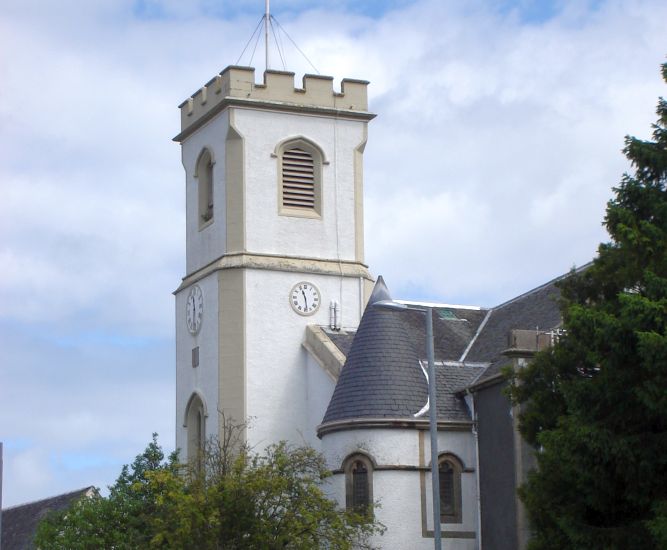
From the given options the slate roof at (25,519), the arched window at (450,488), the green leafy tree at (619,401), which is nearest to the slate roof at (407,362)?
the arched window at (450,488)

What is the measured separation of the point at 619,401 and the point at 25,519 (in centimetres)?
4619

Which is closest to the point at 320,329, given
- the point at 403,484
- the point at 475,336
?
the point at 475,336

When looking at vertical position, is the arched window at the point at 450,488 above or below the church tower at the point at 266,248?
below

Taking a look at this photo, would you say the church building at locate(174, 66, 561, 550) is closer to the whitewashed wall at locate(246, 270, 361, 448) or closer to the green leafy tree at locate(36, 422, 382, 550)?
the whitewashed wall at locate(246, 270, 361, 448)

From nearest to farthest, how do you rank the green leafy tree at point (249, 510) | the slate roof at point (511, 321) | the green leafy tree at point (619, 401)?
the green leafy tree at point (619, 401), the green leafy tree at point (249, 510), the slate roof at point (511, 321)

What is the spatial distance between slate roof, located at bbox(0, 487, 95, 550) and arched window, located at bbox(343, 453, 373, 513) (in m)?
25.8

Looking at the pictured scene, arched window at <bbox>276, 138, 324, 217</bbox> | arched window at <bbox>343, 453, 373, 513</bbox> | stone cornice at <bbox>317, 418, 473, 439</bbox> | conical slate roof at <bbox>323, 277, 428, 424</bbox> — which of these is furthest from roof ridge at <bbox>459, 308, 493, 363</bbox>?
arched window at <bbox>276, 138, 324, 217</bbox>

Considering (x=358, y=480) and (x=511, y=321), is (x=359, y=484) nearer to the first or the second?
(x=358, y=480)

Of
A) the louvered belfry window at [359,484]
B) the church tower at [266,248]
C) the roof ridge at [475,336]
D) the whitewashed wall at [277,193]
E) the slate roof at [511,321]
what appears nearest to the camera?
the louvered belfry window at [359,484]

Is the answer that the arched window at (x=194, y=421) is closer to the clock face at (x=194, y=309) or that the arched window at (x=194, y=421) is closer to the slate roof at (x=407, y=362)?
the clock face at (x=194, y=309)

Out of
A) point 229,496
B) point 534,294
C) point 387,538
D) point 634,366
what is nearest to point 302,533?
point 229,496

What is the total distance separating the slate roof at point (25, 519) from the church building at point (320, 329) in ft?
51.4

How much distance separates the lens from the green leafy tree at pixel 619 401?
28.2 metres

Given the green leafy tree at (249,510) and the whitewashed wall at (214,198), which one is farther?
the whitewashed wall at (214,198)
